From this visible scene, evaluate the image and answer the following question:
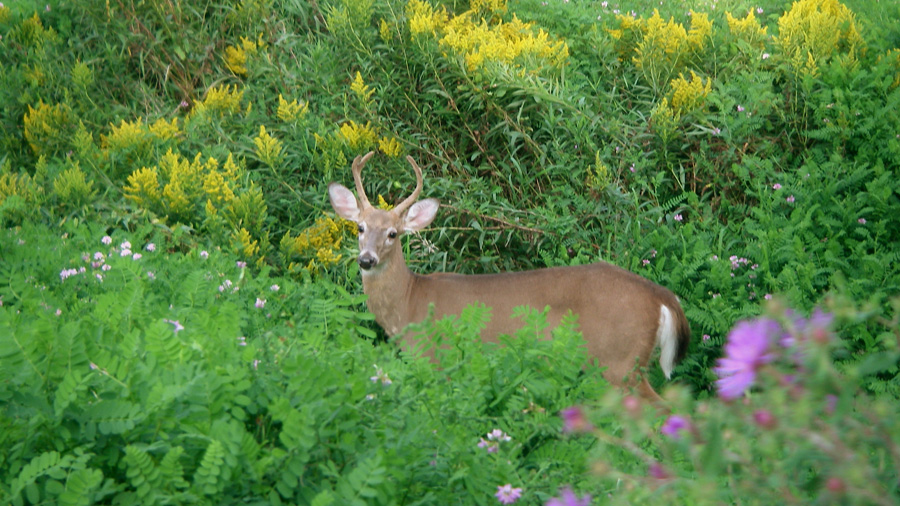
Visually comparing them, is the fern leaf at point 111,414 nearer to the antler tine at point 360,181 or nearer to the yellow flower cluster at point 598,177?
the antler tine at point 360,181

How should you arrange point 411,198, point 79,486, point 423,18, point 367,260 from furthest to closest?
point 423,18
point 411,198
point 367,260
point 79,486

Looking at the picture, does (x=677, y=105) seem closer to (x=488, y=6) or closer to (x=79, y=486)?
(x=488, y=6)

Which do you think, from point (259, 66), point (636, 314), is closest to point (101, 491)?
point (636, 314)

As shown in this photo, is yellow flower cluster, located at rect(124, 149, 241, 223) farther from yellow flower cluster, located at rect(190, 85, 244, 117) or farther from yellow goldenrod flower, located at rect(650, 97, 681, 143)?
yellow goldenrod flower, located at rect(650, 97, 681, 143)

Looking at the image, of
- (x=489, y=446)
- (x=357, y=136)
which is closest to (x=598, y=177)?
(x=357, y=136)

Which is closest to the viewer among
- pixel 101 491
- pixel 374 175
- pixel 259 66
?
pixel 101 491

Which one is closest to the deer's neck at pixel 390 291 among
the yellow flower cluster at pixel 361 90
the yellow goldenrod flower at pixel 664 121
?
the yellow flower cluster at pixel 361 90

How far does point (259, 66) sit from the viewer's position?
7.67 meters

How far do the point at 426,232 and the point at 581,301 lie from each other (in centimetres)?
162

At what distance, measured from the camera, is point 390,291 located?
5504mm

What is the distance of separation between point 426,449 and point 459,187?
4.08 meters

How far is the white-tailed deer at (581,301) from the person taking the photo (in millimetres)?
5004

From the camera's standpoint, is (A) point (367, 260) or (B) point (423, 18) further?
(B) point (423, 18)

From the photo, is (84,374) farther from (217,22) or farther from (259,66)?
(217,22)
